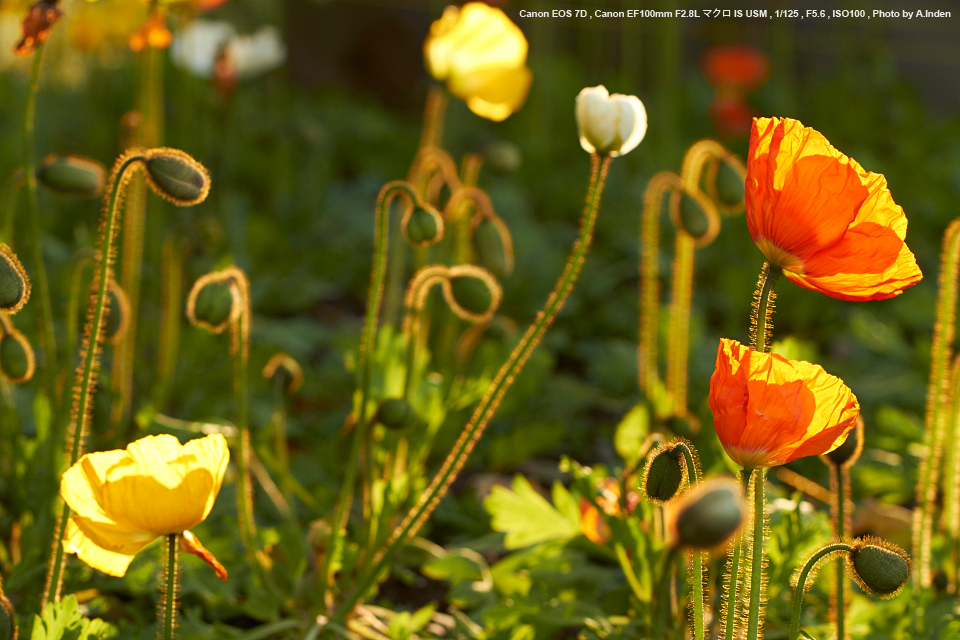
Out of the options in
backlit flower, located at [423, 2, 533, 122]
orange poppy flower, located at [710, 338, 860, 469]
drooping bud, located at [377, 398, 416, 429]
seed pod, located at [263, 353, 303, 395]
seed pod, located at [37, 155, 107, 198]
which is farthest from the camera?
backlit flower, located at [423, 2, 533, 122]

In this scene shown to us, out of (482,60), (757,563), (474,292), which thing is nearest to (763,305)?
(757,563)

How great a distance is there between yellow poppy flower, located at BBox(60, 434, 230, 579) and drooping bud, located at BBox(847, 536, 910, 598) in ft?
2.09

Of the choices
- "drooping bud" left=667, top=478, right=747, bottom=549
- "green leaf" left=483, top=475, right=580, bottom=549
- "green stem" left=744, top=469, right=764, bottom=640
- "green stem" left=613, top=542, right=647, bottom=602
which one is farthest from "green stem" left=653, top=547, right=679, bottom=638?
"drooping bud" left=667, top=478, right=747, bottom=549

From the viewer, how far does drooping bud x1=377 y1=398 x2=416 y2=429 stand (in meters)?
1.34

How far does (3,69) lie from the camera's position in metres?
5.02

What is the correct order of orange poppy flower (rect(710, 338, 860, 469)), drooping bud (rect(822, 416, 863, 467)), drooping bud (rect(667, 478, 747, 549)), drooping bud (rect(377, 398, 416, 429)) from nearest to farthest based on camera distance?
drooping bud (rect(667, 478, 747, 549)), orange poppy flower (rect(710, 338, 860, 469)), drooping bud (rect(822, 416, 863, 467)), drooping bud (rect(377, 398, 416, 429))

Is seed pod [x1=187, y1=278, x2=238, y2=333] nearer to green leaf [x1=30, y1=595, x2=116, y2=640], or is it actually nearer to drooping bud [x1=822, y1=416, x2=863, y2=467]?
green leaf [x1=30, y1=595, x2=116, y2=640]

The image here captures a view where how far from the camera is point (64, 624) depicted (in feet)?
3.19

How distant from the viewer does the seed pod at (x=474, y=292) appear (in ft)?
4.26

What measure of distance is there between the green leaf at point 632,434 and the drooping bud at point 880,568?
579mm

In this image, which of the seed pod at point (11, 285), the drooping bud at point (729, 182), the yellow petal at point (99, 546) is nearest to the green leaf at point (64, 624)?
the yellow petal at point (99, 546)

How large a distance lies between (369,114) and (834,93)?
2.18 meters

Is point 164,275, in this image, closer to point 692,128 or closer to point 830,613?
point 830,613

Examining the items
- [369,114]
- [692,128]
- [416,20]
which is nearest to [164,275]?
[369,114]
